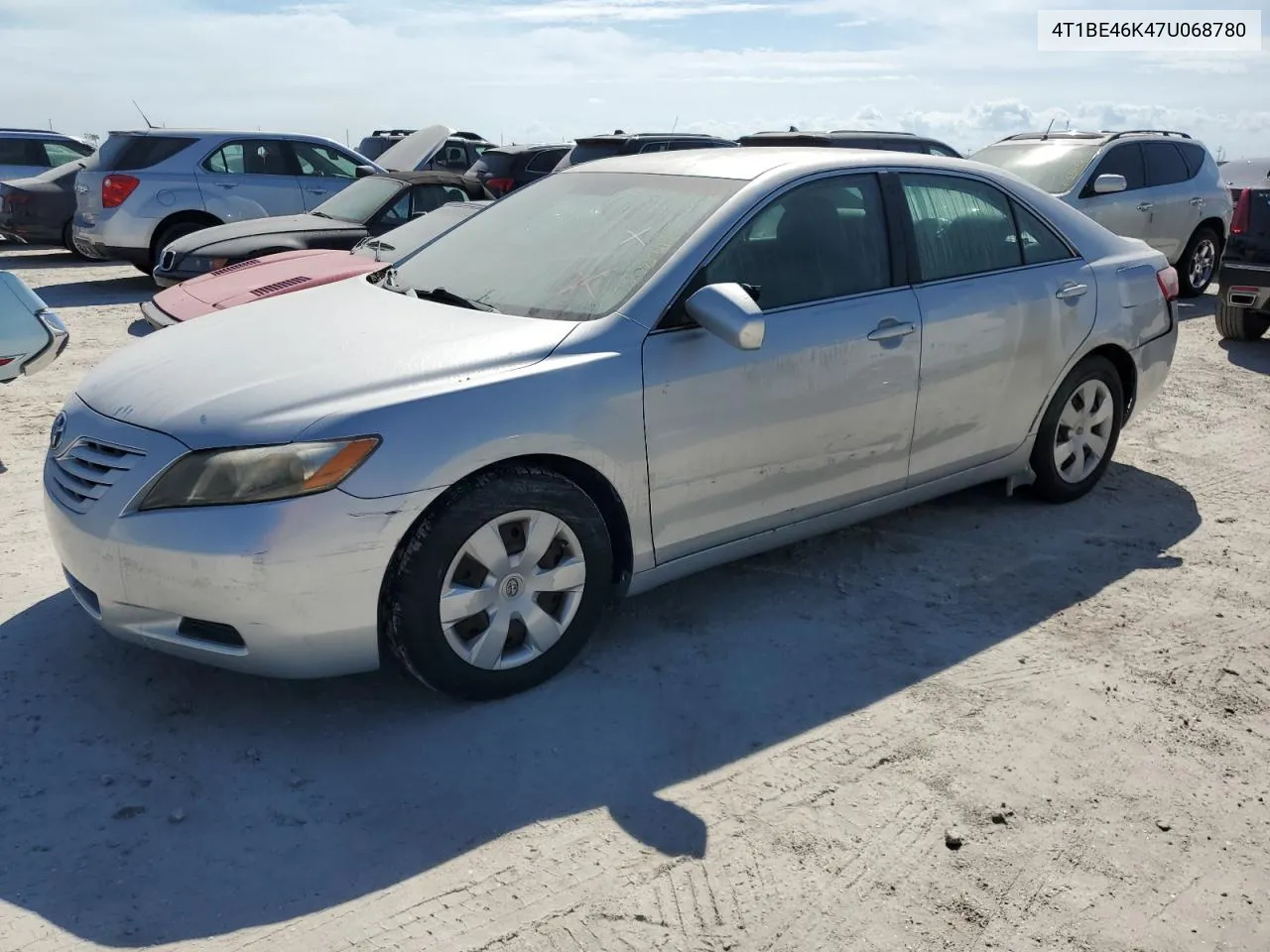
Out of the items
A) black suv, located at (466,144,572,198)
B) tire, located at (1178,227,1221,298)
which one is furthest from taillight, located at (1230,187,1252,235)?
black suv, located at (466,144,572,198)

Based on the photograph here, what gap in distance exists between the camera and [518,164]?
56.0ft

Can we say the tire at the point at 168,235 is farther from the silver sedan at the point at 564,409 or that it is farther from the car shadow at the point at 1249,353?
the car shadow at the point at 1249,353

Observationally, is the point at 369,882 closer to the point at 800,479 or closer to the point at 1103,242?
the point at 800,479

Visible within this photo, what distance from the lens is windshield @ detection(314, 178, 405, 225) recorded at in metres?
9.97

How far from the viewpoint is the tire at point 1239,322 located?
9.28m

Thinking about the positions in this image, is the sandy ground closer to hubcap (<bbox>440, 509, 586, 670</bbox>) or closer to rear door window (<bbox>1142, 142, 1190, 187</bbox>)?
hubcap (<bbox>440, 509, 586, 670</bbox>)

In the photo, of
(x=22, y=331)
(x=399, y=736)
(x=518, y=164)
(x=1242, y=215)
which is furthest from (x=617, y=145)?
(x=399, y=736)

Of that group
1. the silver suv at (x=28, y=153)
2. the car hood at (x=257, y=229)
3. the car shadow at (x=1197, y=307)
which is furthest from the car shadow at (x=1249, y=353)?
the silver suv at (x=28, y=153)

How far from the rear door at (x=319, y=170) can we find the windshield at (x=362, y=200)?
7.10 ft

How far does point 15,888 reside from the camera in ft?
8.90

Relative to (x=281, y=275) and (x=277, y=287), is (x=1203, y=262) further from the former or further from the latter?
(x=277, y=287)

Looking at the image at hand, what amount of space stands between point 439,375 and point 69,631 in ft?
5.55

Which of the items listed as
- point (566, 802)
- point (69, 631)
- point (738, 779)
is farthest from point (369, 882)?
point (69, 631)

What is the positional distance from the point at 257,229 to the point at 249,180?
3329 mm
